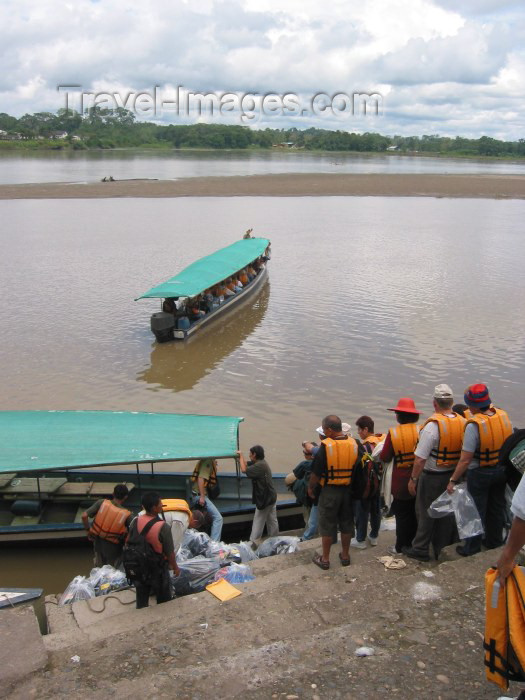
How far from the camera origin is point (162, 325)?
668 inches

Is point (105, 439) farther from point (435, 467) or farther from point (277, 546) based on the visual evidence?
point (435, 467)

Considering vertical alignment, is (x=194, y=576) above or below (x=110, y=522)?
below

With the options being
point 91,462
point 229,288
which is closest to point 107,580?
point 91,462

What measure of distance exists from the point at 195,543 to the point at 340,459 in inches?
87.7

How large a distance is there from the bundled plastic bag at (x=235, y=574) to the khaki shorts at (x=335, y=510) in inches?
34.4

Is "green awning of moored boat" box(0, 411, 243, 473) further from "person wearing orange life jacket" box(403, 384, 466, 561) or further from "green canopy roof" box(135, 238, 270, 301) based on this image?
"green canopy roof" box(135, 238, 270, 301)

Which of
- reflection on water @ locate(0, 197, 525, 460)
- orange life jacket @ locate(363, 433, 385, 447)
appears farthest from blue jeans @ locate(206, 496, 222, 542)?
reflection on water @ locate(0, 197, 525, 460)

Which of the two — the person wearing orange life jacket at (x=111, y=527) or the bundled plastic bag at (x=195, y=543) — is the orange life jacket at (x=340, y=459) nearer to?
the bundled plastic bag at (x=195, y=543)

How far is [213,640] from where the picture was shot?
498cm

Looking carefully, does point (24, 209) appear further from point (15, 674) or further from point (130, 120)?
point (130, 120)

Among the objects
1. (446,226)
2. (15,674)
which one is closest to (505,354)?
(15,674)

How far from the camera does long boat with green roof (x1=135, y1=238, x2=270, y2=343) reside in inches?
676

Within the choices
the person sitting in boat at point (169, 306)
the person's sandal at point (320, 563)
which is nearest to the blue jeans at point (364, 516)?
the person's sandal at point (320, 563)

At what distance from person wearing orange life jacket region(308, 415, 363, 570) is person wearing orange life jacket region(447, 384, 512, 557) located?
2.96 feet
